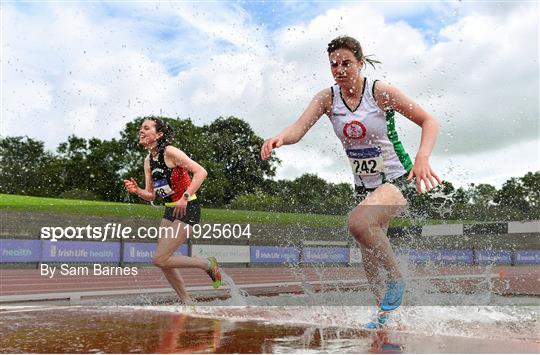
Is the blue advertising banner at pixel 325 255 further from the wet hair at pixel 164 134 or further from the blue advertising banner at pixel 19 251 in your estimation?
the wet hair at pixel 164 134

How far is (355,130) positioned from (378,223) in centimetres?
70

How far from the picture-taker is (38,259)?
17031mm

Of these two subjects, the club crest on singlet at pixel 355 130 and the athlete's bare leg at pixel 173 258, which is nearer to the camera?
the club crest on singlet at pixel 355 130

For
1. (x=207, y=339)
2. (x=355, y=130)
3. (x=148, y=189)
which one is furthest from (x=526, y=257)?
(x=207, y=339)

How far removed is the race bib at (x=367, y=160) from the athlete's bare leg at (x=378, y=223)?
145 mm

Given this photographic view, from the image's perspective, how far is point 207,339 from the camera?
364cm

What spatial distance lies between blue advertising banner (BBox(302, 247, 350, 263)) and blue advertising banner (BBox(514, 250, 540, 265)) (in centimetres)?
1165

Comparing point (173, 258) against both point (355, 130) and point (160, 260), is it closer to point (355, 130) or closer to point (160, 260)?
point (160, 260)

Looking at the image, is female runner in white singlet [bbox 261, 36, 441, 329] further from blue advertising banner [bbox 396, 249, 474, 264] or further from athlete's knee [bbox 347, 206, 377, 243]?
blue advertising banner [bbox 396, 249, 474, 264]

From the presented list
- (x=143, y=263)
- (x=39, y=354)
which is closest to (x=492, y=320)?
(x=39, y=354)

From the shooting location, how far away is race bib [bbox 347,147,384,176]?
4.43 meters

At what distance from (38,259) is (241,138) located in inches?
2011

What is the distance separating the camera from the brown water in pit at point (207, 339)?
3.19m

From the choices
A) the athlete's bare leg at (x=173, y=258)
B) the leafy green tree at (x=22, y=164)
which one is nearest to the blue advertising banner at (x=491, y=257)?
the athlete's bare leg at (x=173, y=258)
